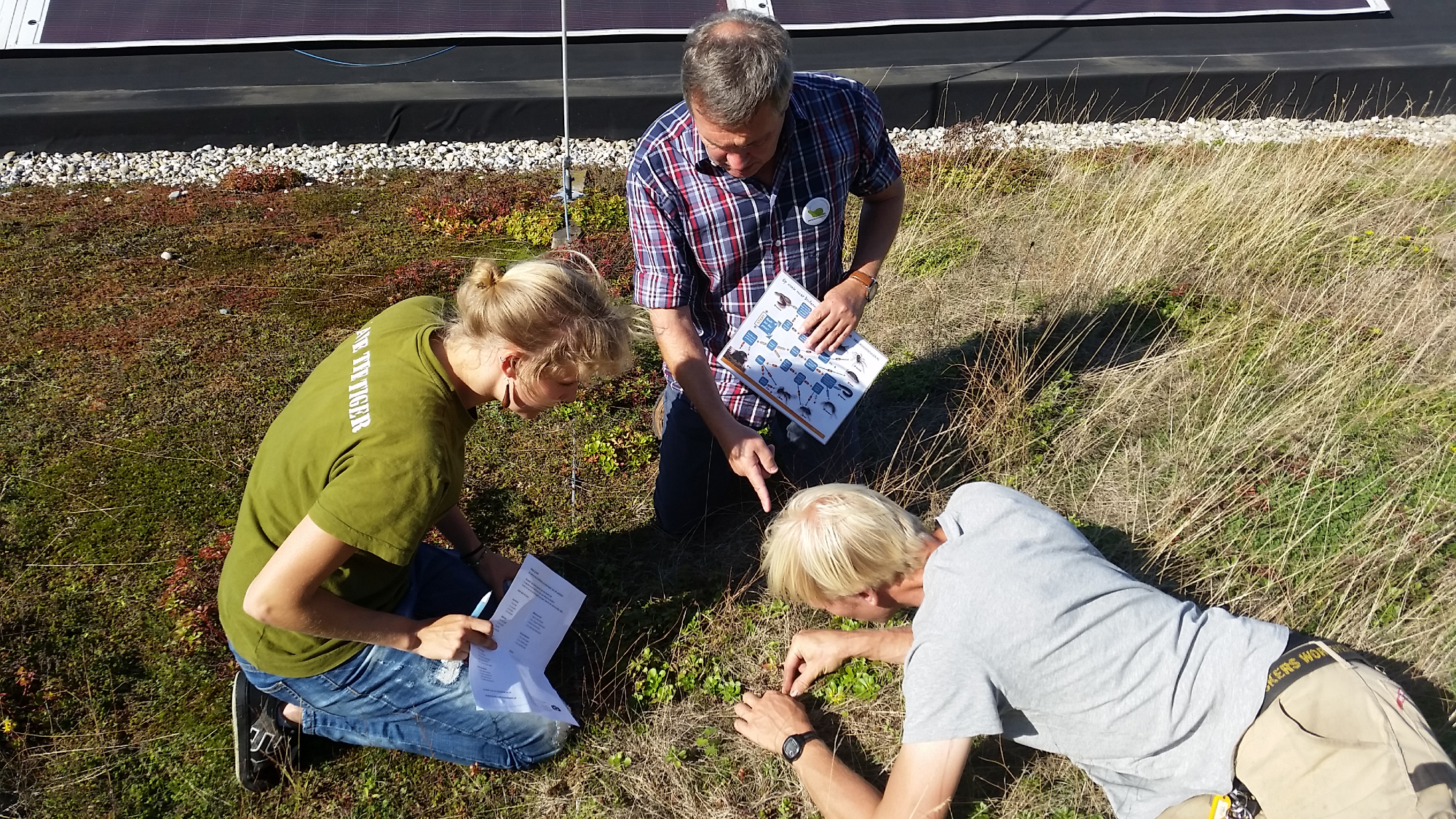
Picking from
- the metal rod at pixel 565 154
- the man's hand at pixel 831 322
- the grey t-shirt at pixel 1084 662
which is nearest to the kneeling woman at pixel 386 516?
the man's hand at pixel 831 322

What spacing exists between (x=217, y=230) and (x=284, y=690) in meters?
4.86

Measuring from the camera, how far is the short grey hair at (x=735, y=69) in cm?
Result: 284

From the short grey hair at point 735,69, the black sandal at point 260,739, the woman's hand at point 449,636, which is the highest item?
the short grey hair at point 735,69

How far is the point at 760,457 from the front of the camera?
129 inches

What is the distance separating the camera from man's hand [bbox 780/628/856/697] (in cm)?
311

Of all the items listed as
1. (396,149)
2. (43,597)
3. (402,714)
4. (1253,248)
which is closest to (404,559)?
(402,714)

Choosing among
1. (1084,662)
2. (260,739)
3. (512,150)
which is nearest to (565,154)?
(512,150)

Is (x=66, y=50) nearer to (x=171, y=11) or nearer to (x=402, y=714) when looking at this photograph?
(x=171, y=11)

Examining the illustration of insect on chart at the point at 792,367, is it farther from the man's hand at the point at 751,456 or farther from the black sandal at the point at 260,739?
the black sandal at the point at 260,739

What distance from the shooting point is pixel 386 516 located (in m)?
2.34

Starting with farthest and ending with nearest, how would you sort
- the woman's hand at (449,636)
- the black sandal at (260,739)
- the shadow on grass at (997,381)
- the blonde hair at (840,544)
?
the shadow on grass at (997,381)
the black sandal at (260,739)
the woman's hand at (449,636)
the blonde hair at (840,544)

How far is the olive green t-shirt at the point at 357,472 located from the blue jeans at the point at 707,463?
1279mm

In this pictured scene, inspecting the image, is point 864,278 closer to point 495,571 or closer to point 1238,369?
point 495,571

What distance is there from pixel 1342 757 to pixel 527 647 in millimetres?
2300
